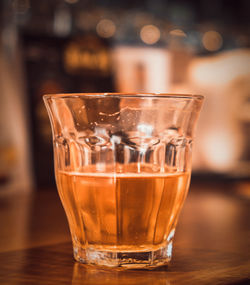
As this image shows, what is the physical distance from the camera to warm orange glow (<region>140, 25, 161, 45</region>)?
6.46 ft

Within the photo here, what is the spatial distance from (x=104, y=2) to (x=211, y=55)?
0.49 metres

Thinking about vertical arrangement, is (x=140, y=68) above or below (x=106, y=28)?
below

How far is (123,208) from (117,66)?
1452mm

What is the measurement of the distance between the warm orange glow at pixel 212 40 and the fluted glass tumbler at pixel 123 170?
1.46 m

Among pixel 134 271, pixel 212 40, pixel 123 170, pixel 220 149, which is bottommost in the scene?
pixel 220 149

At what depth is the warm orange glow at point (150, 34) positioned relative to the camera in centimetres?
197

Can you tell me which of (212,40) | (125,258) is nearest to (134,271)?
(125,258)

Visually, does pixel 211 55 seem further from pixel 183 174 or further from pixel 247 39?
pixel 183 174

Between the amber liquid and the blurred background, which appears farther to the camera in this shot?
the blurred background

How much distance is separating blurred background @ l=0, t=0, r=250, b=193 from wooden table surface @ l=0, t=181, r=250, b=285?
1.48ft

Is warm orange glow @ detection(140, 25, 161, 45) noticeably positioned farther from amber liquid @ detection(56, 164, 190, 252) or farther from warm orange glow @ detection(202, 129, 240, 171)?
amber liquid @ detection(56, 164, 190, 252)

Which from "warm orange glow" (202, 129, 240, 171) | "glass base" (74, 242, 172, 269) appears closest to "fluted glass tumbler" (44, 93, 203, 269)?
"glass base" (74, 242, 172, 269)

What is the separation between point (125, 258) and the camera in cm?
56

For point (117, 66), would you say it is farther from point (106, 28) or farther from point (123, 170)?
point (123, 170)
